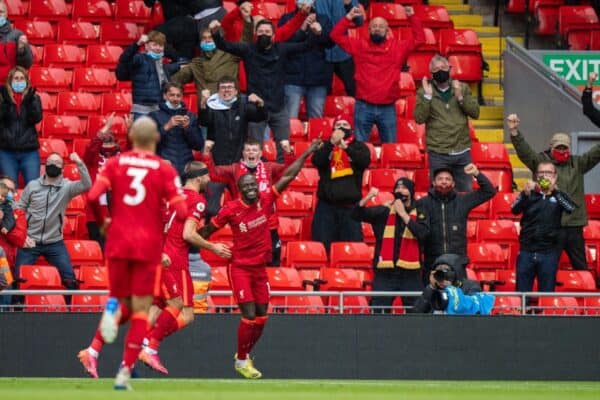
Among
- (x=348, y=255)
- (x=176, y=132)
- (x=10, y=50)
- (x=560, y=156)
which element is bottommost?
(x=348, y=255)

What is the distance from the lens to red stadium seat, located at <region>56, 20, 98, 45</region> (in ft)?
75.7

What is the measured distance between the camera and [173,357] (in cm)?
1681

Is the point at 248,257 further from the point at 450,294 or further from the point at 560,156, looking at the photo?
the point at 560,156

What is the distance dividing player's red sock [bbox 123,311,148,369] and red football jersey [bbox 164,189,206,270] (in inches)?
133

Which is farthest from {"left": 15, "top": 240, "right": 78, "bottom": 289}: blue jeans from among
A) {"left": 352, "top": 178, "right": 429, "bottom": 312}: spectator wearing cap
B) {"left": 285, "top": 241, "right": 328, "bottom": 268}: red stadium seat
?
{"left": 352, "top": 178, "right": 429, "bottom": 312}: spectator wearing cap

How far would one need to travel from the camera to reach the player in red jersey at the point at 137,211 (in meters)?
11.9

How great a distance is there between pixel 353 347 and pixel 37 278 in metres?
3.74

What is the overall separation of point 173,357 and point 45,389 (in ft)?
11.2

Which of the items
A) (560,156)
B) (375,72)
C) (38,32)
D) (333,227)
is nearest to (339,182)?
(333,227)

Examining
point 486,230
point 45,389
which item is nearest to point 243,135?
point 486,230

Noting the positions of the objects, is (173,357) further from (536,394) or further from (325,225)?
(536,394)

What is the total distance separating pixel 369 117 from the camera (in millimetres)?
20641

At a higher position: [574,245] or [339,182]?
[339,182]

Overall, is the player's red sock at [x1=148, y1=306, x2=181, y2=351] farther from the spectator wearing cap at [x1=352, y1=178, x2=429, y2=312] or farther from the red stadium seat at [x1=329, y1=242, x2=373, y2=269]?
the red stadium seat at [x1=329, y1=242, x2=373, y2=269]
